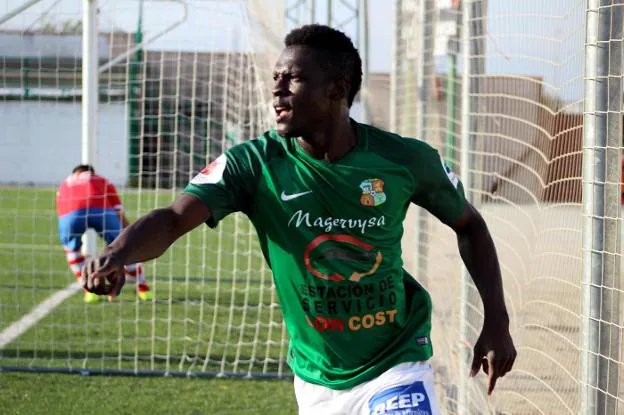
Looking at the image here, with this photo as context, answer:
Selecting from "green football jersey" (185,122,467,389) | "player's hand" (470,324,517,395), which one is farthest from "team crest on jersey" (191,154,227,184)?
"player's hand" (470,324,517,395)

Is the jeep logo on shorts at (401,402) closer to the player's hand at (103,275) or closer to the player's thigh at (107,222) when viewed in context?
the player's hand at (103,275)

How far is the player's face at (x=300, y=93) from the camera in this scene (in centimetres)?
367

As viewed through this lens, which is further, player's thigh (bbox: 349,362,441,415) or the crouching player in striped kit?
the crouching player in striped kit

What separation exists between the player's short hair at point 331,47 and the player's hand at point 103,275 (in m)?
1.17

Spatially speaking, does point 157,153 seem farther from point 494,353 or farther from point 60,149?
point 60,149

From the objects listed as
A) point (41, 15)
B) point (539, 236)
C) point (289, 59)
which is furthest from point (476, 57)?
point (41, 15)

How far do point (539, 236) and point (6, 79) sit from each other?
6.52 metres

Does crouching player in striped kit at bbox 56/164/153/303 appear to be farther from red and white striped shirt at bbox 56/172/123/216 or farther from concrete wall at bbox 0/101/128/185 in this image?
concrete wall at bbox 0/101/128/185

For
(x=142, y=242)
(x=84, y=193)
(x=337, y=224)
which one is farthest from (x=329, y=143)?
(x=84, y=193)

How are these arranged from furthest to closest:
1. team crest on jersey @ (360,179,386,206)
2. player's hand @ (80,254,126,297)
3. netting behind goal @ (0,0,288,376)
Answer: netting behind goal @ (0,0,288,376), team crest on jersey @ (360,179,386,206), player's hand @ (80,254,126,297)

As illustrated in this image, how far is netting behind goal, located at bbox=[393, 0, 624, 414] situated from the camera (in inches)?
156

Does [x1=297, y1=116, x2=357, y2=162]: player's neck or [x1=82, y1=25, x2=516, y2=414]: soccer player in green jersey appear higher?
[x1=297, y1=116, x2=357, y2=162]: player's neck

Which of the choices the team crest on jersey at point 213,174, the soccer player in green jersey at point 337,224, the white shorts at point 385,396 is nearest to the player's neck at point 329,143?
the soccer player in green jersey at point 337,224

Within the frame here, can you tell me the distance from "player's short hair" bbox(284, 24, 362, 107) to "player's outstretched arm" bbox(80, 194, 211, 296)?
732 mm
